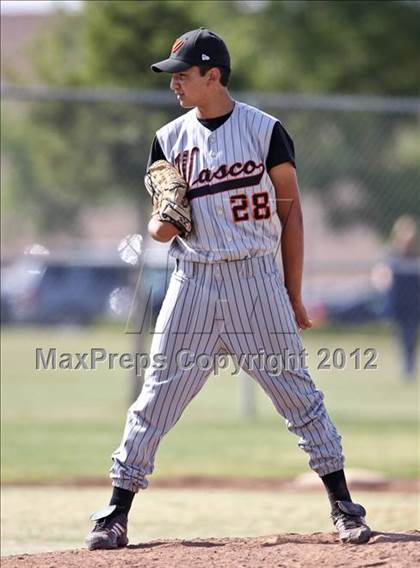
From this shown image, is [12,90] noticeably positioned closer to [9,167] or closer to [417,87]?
[9,167]

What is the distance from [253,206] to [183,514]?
280 centimetres

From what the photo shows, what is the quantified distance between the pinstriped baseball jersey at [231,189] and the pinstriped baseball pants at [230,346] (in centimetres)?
8

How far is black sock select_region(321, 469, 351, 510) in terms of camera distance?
546cm

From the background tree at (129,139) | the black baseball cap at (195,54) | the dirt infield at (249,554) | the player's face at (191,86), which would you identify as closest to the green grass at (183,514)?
the dirt infield at (249,554)

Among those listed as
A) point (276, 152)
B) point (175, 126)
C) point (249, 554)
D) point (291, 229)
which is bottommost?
point (249, 554)

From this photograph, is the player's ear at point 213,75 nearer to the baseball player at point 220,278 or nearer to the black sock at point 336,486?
the baseball player at point 220,278

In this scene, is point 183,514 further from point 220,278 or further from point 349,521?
point 220,278

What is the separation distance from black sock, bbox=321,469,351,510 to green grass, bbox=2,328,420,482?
4002 mm

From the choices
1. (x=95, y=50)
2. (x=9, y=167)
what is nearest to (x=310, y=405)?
(x=9, y=167)

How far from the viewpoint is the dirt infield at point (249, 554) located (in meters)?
4.91

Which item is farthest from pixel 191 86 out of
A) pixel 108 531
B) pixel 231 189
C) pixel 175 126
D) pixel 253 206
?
pixel 108 531

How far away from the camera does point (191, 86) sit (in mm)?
5395

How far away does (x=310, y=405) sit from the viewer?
17.7 ft

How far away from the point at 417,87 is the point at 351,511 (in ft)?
66.8
